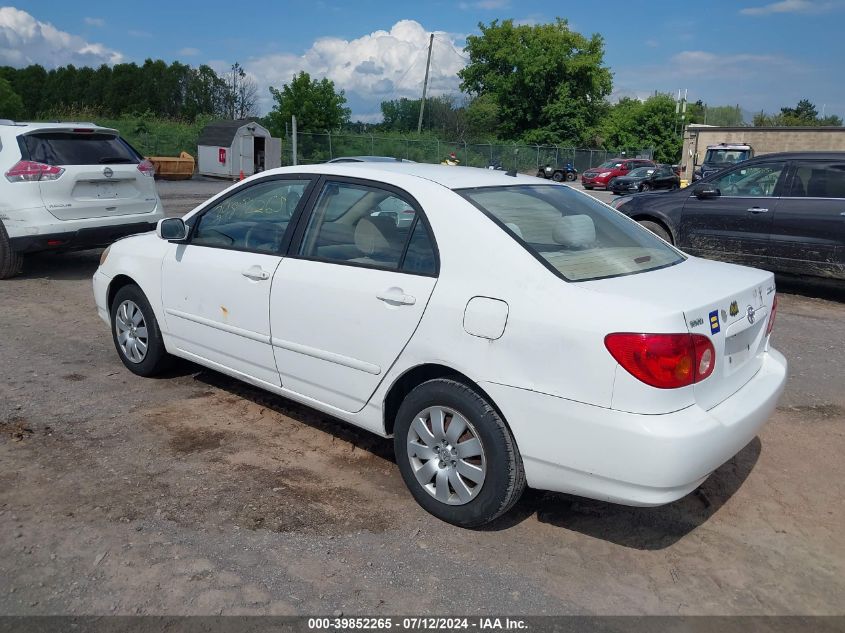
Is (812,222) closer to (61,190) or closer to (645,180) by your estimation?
(61,190)

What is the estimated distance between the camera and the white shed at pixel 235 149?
31.0 meters

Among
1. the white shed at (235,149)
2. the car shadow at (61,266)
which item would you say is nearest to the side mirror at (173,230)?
the car shadow at (61,266)

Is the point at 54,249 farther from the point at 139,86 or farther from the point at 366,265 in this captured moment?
the point at 139,86

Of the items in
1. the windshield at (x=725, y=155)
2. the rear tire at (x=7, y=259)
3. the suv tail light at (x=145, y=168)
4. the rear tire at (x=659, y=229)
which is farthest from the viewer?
the windshield at (x=725, y=155)

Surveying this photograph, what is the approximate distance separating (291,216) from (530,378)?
6.21 ft

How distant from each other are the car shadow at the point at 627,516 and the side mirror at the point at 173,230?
2689 mm

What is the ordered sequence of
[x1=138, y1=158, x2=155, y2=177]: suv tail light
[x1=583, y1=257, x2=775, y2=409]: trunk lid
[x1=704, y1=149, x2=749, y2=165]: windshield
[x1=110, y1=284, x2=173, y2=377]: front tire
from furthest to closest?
[x1=704, y1=149, x2=749, y2=165]: windshield
[x1=138, y1=158, x2=155, y2=177]: suv tail light
[x1=110, y1=284, x2=173, y2=377]: front tire
[x1=583, y1=257, x2=775, y2=409]: trunk lid

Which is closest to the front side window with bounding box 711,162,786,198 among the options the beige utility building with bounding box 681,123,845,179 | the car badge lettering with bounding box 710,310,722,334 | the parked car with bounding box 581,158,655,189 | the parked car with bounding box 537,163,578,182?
the car badge lettering with bounding box 710,310,722,334

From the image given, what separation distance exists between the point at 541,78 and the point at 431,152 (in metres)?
24.0

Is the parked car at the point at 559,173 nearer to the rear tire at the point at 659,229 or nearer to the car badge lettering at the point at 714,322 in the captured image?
the rear tire at the point at 659,229

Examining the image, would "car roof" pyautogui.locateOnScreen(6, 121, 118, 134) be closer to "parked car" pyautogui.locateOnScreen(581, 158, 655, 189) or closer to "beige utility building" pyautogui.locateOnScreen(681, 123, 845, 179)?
"parked car" pyautogui.locateOnScreen(581, 158, 655, 189)

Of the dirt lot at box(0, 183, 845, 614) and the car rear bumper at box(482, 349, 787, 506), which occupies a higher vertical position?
the car rear bumper at box(482, 349, 787, 506)

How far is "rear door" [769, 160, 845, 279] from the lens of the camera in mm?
8359

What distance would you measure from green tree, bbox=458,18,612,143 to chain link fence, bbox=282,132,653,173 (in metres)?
5.85
